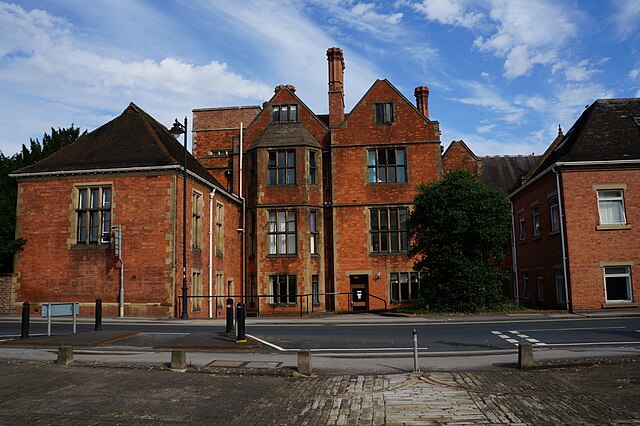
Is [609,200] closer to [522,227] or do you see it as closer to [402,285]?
[522,227]

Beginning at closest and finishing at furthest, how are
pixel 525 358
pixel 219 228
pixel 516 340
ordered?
1. pixel 525 358
2. pixel 516 340
3. pixel 219 228

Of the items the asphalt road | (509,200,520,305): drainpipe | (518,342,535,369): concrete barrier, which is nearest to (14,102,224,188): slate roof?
the asphalt road

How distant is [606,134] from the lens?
26.4 metres

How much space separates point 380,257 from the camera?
3133 centimetres

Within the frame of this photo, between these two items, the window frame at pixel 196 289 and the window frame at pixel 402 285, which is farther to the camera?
the window frame at pixel 402 285

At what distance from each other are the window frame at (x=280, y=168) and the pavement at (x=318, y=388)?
19.0 m

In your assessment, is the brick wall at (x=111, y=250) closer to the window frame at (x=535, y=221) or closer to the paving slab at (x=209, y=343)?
the paving slab at (x=209, y=343)

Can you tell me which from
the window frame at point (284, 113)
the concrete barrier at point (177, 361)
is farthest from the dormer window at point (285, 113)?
the concrete barrier at point (177, 361)

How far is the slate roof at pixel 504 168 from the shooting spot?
1635 inches

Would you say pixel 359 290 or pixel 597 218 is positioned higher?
pixel 597 218

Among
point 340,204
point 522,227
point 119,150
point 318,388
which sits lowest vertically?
point 318,388

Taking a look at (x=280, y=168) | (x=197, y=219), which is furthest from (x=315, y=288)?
(x=197, y=219)

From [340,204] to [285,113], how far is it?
22.2 feet

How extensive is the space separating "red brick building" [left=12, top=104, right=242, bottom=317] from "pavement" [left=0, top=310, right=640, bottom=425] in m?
10.8
